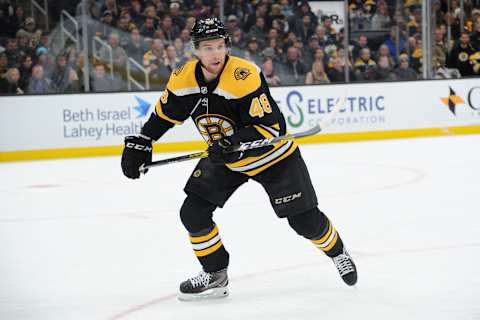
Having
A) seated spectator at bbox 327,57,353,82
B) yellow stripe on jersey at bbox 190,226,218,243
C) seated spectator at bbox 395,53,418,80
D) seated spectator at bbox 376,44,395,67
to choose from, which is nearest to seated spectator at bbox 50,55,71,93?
seated spectator at bbox 327,57,353,82

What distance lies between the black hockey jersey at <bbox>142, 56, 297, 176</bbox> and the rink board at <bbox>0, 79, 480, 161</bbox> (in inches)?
225

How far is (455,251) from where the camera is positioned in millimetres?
3926

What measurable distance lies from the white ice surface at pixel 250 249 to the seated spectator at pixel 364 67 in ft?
9.01

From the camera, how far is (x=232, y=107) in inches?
124

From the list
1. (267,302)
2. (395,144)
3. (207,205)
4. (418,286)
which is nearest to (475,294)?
(418,286)

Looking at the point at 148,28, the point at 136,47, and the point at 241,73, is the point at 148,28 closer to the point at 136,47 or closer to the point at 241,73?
the point at 136,47

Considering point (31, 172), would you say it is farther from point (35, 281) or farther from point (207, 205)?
point (207, 205)

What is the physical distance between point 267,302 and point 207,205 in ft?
1.37

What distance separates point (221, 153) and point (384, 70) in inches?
290

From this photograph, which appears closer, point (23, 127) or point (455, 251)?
point (455, 251)

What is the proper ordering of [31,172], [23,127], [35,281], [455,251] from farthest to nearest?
1. [23,127]
2. [31,172]
3. [455,251]
4. [35,281]

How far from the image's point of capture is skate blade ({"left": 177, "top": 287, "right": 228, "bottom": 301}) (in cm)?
327

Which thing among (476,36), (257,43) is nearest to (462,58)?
(476,36)

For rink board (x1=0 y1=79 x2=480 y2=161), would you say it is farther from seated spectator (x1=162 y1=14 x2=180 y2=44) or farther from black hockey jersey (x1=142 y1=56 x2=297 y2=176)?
black hockey jersey (x1=142 y1=56 x2=297 y2=176)
